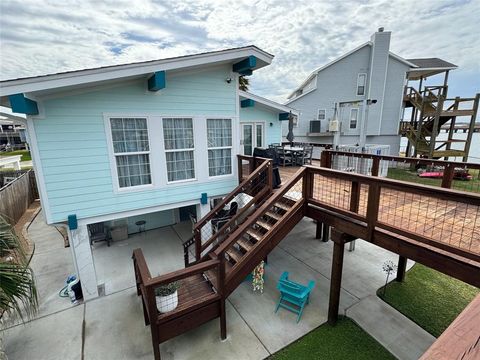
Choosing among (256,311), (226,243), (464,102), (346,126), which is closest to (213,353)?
(256,311)

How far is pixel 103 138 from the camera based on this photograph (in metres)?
5.09

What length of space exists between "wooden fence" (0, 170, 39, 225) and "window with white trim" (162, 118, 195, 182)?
6.30 m

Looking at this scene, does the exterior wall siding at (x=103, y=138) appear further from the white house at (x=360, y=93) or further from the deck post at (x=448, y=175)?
the white house at (x=360, y=93)

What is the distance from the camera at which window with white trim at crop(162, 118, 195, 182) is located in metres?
5.84

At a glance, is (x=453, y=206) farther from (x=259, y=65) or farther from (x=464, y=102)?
(x=464, y=102)

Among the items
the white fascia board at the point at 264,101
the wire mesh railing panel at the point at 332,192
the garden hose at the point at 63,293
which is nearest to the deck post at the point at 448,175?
the wire mesh railing panel at the point at 332,192

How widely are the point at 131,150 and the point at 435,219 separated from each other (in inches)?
242

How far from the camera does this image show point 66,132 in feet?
15.5

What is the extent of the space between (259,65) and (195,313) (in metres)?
5.97

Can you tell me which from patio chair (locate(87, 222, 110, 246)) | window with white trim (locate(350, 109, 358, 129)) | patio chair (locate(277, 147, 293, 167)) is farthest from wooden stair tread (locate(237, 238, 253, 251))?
window with white trim (locate(350, 109, 358, 129))

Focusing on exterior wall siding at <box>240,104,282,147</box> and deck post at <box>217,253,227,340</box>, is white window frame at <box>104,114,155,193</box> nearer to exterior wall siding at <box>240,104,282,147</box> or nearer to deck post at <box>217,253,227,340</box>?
deck post at <box>217,253,227,340</box>

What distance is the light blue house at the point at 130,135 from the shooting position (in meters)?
4.57

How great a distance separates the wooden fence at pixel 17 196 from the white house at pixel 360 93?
53.8ft

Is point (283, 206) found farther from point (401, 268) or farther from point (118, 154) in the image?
point (118, 154)
